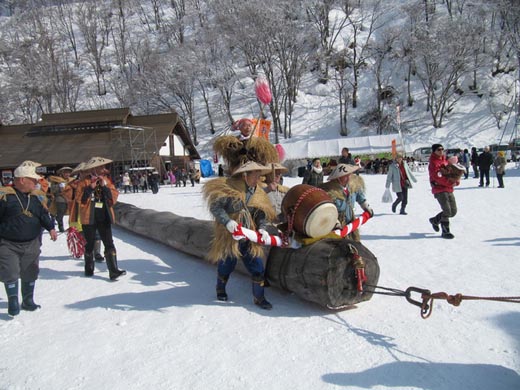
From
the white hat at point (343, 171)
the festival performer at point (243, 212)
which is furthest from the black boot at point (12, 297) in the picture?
the white hat at point (343, 171)

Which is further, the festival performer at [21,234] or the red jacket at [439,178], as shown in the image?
the red jacket at [439,178]

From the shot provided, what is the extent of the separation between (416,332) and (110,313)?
2946 mm

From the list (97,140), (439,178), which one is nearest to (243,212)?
(439,178)

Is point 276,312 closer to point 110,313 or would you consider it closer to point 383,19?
point 110,313

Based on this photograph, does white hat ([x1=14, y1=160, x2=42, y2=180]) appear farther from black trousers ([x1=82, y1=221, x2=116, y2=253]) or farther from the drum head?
the drum head

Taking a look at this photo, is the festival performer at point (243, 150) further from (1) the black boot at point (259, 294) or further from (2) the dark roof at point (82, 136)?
(2) the dark roof at point (82, 136)

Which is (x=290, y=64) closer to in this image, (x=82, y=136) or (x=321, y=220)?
(x=82, y=136)

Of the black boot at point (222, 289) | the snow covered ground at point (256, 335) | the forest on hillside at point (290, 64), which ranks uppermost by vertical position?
the forest on hillside at point (290, 64)

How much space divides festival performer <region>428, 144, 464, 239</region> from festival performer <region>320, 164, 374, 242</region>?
2747 mm

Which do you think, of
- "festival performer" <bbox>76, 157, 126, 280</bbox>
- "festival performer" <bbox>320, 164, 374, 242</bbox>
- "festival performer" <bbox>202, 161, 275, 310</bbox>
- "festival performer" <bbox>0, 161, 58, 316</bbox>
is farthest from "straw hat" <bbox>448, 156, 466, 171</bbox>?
"festival performer" <bbox>0, 161, 58, 316</bbox>

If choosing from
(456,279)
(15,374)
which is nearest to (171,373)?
(15,374)

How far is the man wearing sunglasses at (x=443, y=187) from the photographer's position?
6.60 meters

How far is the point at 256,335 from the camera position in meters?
3.38

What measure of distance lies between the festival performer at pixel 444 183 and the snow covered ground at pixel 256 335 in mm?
1086
